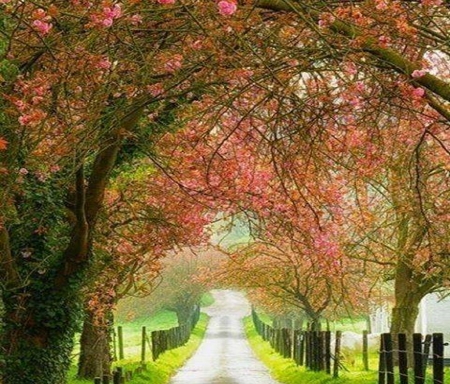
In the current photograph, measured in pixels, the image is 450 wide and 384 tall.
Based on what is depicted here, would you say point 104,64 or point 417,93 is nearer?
point 417,93

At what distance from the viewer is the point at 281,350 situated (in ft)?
141

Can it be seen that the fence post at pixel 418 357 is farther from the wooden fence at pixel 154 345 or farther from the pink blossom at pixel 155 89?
the pink blossom at pixel 155 89

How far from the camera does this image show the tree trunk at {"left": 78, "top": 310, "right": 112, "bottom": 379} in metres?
25.4

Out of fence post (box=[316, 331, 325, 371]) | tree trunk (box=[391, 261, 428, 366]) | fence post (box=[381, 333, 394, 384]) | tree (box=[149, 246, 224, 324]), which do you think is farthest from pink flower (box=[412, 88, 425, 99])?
tree (box=[149, 246, 224, 324])

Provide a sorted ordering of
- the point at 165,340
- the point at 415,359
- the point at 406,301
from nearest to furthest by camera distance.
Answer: the point at 415,359 → the point at 406,301 → the point at 165,340

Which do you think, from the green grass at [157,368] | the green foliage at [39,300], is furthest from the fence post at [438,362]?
the green grass at [157,368]

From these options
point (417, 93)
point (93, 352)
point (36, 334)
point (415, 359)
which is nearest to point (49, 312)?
point (36, 334)

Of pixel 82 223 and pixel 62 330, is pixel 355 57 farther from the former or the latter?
pixel 62 330

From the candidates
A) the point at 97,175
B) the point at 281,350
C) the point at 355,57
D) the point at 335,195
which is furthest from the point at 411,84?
the point at 281,350

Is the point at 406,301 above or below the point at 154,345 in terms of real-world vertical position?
above

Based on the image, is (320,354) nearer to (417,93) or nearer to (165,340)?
Answer: (165,340)

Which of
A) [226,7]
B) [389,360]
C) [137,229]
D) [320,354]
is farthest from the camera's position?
[320,354]

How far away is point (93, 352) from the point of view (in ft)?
86.1

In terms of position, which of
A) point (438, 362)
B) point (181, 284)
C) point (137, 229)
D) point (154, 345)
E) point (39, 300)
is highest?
point (181, 284)
